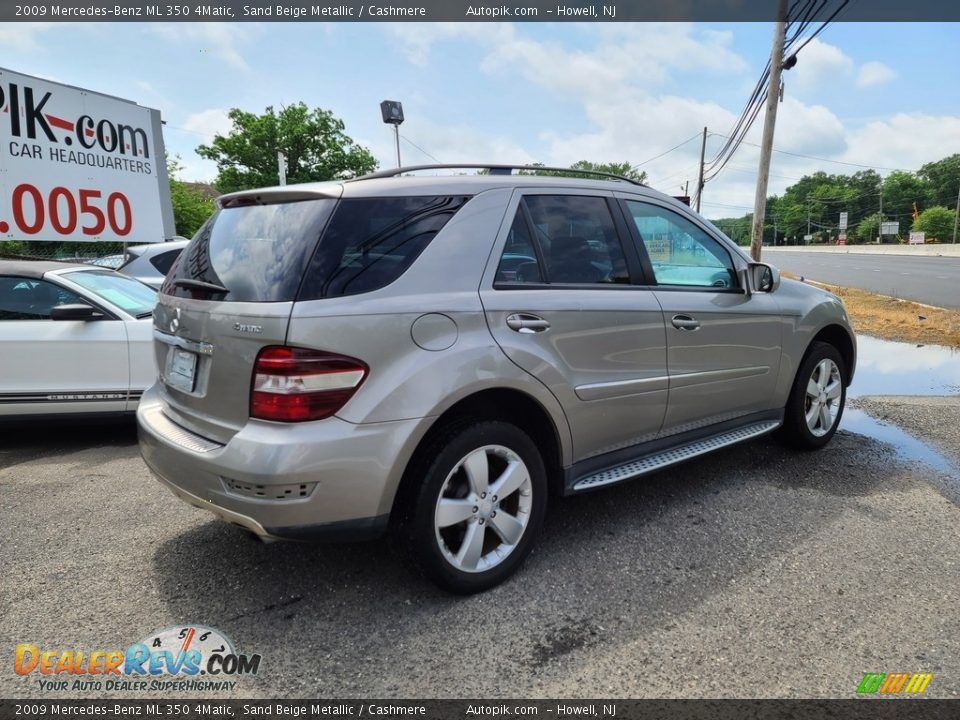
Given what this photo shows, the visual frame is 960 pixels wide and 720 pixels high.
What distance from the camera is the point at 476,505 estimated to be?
256cm

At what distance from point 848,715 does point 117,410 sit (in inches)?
194

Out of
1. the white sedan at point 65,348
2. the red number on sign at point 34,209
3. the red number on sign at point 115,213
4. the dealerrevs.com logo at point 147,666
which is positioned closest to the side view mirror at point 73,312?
the white sedan at point 65,348

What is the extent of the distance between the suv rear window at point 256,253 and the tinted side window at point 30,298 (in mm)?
2752

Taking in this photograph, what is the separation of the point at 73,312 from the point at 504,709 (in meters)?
4.38

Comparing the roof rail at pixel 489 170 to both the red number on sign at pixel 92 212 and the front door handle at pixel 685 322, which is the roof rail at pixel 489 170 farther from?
the red number on sign at pixel 92 212

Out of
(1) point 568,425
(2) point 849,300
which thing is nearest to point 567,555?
(1) point 568,425

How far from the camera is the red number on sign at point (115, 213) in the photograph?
35.1 feet

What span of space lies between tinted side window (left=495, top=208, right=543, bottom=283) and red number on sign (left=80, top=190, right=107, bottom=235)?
10.2 meters

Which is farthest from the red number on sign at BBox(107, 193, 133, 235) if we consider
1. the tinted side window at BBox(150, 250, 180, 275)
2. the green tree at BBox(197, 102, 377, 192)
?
the green tree at BBox(197, 102, 377, 192)

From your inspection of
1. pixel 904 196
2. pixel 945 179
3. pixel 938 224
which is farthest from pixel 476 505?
pixel 904 196

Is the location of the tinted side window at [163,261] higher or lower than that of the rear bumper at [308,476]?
higher

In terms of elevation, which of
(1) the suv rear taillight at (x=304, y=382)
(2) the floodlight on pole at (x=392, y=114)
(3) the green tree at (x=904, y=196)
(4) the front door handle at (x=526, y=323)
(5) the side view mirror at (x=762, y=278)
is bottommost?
(1) the suv rear taillight at (x=304, y=382)

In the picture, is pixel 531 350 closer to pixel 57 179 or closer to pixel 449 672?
pixel 449 672

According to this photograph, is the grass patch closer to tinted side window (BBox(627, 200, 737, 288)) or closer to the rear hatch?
tinted side window (BBox(627, 200, 737, 288))
